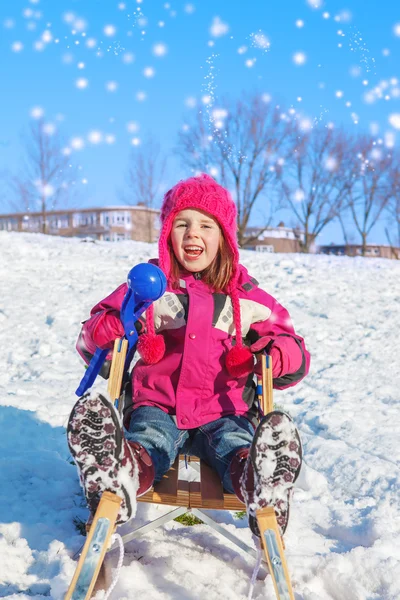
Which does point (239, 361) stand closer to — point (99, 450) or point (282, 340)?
point (282, 340)

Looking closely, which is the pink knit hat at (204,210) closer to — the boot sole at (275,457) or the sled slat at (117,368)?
the sled slat at (117,368)

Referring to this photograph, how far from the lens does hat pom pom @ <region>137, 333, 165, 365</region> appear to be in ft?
7.86

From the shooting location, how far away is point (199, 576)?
7.02 ft

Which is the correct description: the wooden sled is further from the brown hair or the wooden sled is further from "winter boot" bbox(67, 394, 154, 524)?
the brown hair

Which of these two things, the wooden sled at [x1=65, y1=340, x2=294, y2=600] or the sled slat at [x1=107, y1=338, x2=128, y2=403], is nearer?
the wooden sled at [x1=65, y1=340, x2=294, y2=600]

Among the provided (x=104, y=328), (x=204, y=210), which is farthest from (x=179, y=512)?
(x=204, y=210)

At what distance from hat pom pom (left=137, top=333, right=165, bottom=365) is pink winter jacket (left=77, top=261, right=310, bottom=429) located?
0.06 m

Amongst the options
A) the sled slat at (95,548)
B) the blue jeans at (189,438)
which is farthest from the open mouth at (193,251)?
the sled slat at (95,548)

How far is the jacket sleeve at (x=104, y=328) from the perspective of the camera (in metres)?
2.31

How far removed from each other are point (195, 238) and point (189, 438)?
901mm

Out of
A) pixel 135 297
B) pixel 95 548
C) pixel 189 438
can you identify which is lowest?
pixel 95 548

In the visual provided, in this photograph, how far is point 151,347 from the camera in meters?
2.40

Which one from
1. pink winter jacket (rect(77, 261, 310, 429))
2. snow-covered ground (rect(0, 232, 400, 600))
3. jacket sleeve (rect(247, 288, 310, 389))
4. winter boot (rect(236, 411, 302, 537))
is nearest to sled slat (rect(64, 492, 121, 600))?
snow-covered ground (rect(0, 232, 400, 600))

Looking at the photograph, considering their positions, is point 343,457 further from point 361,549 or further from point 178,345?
point 178,345
